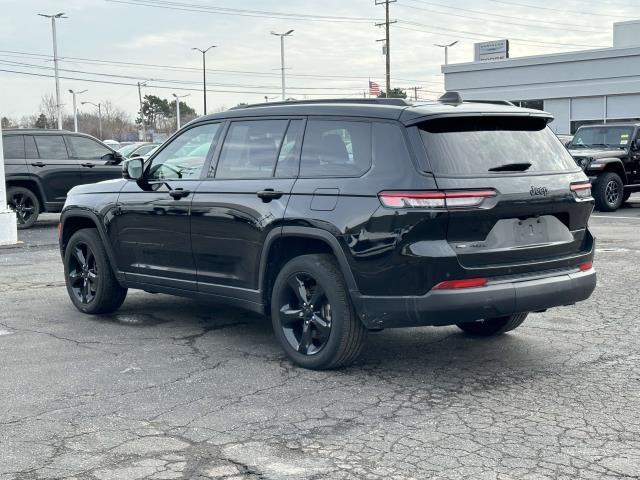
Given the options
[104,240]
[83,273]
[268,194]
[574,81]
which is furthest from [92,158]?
[574,81]

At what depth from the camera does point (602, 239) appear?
520 inches

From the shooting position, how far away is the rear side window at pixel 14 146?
16.4 m

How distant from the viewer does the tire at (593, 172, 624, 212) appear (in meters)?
18.4

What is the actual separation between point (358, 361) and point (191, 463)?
2.10m

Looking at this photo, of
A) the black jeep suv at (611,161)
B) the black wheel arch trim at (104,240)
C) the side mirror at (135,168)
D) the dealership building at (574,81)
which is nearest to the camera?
the side mirror at (135,168)

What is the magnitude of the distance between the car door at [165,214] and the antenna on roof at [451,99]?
1.75 m

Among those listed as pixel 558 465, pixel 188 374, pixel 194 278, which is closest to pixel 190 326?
pixel 194 278

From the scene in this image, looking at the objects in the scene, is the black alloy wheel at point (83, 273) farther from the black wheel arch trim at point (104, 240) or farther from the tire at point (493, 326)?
the tire at point (493, 326)

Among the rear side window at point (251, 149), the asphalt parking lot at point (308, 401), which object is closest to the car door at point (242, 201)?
the rear side window at point (251, 149)

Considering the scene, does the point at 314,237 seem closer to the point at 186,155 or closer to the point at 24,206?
the point at 186,155

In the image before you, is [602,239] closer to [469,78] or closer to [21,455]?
[21,455]

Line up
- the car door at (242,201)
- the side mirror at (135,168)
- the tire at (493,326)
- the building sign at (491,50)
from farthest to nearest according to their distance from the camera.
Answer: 1. the building sign at (491,50)
2. the side mirror at (135,168)
3. the tire at (493,326)
4. the car door at (242,201)

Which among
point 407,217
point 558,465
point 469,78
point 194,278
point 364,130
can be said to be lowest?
point 558,465

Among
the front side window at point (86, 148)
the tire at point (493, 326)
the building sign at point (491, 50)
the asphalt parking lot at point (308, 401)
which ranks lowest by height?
the asphalt parking lot at point (308, 401)
